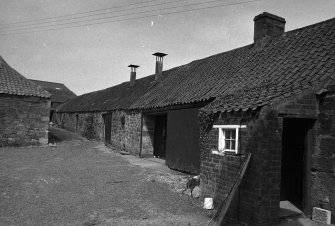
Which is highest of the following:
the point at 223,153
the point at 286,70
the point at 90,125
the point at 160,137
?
the point at 286,70

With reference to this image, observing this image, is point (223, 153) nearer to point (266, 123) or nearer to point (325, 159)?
point (266, 123)

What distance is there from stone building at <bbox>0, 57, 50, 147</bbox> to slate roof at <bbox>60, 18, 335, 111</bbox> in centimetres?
756

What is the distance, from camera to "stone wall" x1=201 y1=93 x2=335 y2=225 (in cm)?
623

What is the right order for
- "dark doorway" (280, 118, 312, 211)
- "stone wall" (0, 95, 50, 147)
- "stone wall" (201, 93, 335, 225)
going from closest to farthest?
"stone wall" (201, 93, 335, 225)
"dark doorway" (280, 118, 312, 211)
"stone wall" (0, 95, 50, 147)

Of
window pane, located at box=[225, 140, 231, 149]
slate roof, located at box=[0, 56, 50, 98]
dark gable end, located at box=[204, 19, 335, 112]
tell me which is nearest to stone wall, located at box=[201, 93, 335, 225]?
dark gable end, located at box=[204, 19, 335, 112]

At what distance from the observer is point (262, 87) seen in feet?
27.1

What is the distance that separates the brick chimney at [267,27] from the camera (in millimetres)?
12188

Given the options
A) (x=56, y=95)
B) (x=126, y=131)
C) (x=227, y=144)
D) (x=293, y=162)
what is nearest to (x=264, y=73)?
(x=293, y=162)

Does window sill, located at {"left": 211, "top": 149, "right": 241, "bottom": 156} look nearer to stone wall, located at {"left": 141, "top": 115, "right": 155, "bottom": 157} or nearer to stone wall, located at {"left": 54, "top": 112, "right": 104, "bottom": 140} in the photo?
stone wall, located at {"left": 141, "top": 115, "right": 155, "bottom": 157}

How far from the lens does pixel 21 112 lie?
17594 mm

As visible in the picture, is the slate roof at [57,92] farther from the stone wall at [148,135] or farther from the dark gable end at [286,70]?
the dark gable end at [286,70]

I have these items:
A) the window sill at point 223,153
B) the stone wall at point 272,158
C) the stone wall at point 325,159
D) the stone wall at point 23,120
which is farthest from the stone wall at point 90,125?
the stone wall at point 325,159

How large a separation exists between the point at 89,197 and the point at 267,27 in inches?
376

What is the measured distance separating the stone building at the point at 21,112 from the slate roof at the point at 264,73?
298 inches
